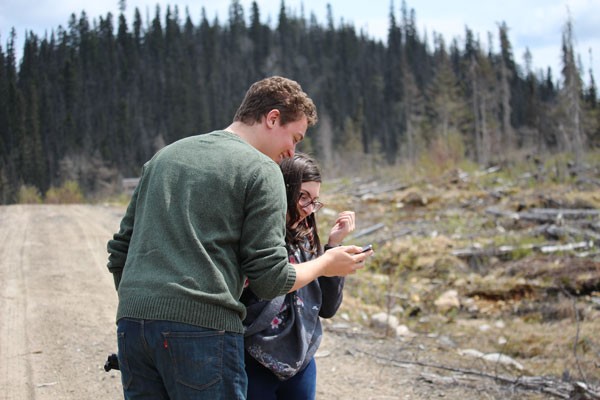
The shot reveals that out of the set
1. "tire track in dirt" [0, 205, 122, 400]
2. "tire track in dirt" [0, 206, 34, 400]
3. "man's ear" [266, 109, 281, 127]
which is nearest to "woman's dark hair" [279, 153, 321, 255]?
"man's ear" [266, 109, 281, 127]

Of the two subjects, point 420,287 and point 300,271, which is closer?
point 300,271

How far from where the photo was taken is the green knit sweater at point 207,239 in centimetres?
191

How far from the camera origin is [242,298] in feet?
7.60

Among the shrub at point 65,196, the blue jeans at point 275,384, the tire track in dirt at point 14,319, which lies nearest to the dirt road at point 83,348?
the tire track in dirt at point 14,319

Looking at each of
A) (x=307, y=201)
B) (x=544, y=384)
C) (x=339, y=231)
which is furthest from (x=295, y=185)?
(x=544, y=384)

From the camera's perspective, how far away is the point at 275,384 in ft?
7.79

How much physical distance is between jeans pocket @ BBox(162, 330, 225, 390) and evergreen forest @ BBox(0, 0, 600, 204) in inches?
936

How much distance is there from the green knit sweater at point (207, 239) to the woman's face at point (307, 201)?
52 cm

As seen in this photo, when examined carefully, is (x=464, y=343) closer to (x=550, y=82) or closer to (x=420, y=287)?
(x=420, y=287)

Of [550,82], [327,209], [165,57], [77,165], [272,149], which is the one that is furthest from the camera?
[550,82]

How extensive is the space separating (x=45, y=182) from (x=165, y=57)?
64.8 ft

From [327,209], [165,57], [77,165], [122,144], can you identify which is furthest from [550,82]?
[327,209]

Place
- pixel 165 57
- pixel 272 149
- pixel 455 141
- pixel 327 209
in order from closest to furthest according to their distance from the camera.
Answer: pixel 272 149 → pixel 327 209 → pixel 455 141 → pixel 165 57

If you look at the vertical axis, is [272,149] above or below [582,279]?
above
